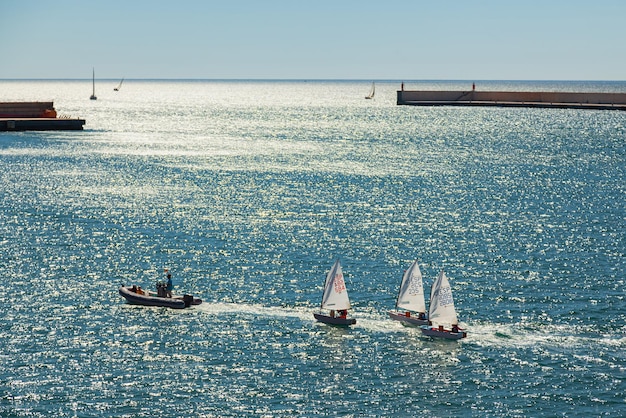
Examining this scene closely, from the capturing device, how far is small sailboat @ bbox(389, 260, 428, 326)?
2517 inches

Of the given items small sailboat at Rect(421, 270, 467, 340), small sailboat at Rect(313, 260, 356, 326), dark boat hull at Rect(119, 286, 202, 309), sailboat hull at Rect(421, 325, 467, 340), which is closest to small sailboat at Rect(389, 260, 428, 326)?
small sailboat at Rect(421, 270, 467, 340)

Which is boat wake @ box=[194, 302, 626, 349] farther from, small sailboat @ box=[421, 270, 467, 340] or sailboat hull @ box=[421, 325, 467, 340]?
small sailboat @ box=[421, 270, 467, 340]

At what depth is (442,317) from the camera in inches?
2420

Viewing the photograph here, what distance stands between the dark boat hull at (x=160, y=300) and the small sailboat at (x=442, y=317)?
1667 centimetres

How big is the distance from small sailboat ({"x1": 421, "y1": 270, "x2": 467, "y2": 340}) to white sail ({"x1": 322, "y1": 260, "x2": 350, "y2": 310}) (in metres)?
5.62

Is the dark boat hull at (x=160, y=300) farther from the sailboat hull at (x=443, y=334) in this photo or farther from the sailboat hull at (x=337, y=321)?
the sailboat hull at (x=443, y=334)

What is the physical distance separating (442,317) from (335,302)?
24.0 ft

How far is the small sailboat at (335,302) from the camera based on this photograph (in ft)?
206

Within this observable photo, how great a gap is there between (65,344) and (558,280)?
39096mm

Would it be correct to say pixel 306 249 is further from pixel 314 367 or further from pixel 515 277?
Result: pixel 314 367

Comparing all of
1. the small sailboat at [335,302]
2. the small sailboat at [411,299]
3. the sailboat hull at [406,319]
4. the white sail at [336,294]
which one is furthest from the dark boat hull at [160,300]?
the small sailboat at [411,299]

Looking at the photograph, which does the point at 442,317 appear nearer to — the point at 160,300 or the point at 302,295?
the point at 302,295

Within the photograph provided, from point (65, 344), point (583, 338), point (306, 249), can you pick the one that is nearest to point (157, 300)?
Answer: point (65, 344)

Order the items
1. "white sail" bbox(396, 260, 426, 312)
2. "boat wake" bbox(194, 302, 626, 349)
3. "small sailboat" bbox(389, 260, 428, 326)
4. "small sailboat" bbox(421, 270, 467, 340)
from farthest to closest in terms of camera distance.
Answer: "white sail" bbox(396, 260, 426, 312) < "small sailboat" bbox(389, 260, 428, 326) < "small sailboat" bbox(421, 270, 467, 340) < "boat wake" bbox(194, 302, 626, 349)
